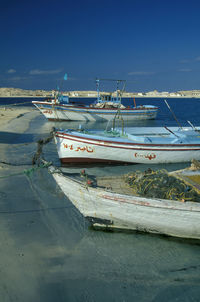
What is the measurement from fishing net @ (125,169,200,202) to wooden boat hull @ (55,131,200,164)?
5776 millimetres

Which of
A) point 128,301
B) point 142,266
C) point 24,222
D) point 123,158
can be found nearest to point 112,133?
point 123,158

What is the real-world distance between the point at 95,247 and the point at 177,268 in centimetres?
222

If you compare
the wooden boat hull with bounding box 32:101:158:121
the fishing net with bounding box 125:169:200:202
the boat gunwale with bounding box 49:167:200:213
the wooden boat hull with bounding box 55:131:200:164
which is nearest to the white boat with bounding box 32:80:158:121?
the wooden boat hull with bounding box 32:101:158:121

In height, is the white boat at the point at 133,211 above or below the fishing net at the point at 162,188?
below

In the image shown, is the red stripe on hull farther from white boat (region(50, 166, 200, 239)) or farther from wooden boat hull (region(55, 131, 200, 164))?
white boat (region(50, 166, 200, 239))

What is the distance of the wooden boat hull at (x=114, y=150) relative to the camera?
42.9 feet

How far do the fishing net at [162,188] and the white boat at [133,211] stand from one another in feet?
1.08

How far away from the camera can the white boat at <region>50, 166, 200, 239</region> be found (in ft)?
20.1

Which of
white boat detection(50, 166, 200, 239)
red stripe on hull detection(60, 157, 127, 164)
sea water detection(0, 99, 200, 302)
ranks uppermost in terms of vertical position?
red stripe on hull detection(60, 157, 127, 164)

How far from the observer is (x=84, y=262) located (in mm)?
5703

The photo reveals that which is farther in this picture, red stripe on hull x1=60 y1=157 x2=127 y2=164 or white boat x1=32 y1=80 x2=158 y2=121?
white boat x1=32 y1=80 x2=158 y2=121

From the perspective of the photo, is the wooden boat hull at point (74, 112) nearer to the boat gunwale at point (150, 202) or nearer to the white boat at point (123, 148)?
the white boat at point (123, 148)

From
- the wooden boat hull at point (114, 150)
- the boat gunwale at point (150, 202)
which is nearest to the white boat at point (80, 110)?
the wooden boat hull at point (114, 150)

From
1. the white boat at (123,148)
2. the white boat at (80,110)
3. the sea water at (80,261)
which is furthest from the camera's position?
the white boat at (80,110)
